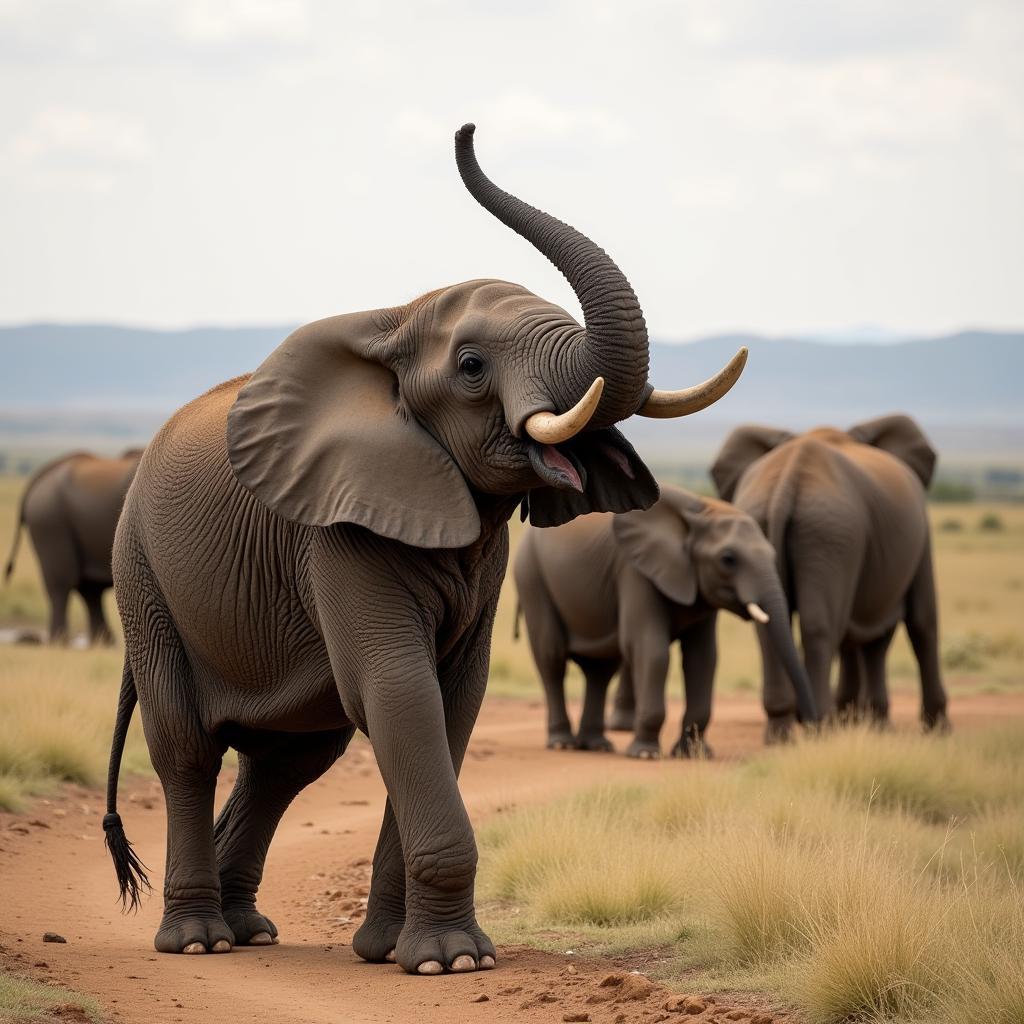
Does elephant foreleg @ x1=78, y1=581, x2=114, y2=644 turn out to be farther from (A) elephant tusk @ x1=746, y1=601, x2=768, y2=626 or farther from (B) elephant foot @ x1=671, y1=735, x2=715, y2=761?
(A) elephant tusk @ x1=746, y1=601, x2=768, y2=626

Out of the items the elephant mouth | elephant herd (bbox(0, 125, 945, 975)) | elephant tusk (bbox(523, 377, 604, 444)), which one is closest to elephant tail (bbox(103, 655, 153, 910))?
elephant herd (bbox(0, 125, 945, 975))

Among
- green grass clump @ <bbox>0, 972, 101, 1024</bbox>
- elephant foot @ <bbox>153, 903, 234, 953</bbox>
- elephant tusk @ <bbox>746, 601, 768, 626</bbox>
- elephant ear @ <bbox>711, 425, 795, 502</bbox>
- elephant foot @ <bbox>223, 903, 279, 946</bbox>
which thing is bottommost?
elephant foot @ <bbox>223, 903, 279, 946</bbox>

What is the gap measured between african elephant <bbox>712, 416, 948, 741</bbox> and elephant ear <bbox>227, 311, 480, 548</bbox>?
26.5ft

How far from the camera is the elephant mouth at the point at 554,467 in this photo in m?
6.42

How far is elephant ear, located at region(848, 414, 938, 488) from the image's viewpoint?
1812cm

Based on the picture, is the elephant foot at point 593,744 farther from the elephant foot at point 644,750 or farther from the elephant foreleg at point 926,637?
the elephant foreleg at point 926,637

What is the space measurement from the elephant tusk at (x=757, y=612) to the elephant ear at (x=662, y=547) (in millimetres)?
505

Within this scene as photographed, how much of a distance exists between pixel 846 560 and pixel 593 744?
2.62 metres

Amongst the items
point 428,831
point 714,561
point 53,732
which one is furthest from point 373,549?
point 714,561

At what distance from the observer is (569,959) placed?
738 centimetres

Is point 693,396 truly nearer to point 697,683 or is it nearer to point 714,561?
point 714,561

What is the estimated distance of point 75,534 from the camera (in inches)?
918

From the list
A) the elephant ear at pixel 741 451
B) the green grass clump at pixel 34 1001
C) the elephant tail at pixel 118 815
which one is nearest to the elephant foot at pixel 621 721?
the elephant ear at pixel 741 451

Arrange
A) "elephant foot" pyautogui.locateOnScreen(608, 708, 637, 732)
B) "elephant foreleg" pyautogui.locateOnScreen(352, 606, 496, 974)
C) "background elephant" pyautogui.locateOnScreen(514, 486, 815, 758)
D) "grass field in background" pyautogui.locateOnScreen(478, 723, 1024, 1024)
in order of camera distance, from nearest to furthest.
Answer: "grass field in background" pyautogui.locateOnScreen(478, 723, 1024, 1024) → "elephant foreleg" pyautogui.locateOnScreen(352, 606, 496, 974) → "background elephant" pyautogui.locateOnScreen(514, 486, 815, 758) → "elephant foot" pyautogui.locateOnScreen(608, 708, 637, 732)
